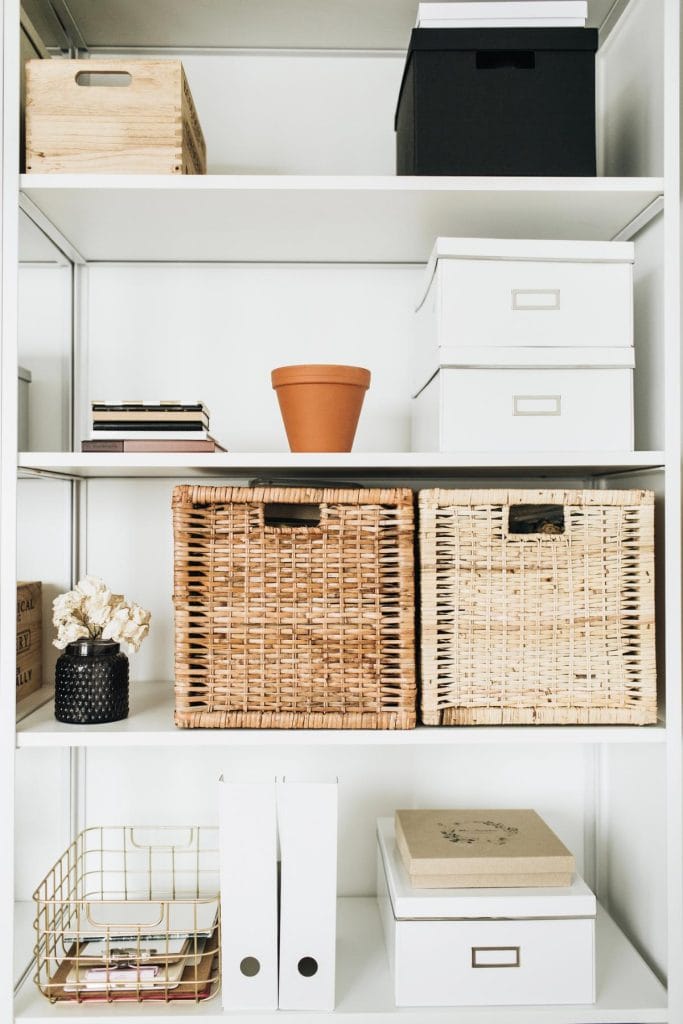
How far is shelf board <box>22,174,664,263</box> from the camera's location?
110 cm

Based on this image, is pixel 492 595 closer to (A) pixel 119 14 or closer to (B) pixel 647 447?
(B) pixel 647 447

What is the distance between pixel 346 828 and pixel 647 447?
86cm

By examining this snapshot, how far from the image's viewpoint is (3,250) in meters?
1.07

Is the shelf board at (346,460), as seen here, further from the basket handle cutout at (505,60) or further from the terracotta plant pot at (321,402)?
the basket handle cutout at (505,60)

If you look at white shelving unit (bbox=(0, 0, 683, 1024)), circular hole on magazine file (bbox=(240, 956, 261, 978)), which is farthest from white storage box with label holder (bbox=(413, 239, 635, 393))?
circular hole on magazine file (bbox=(240, 956, 261, 978))

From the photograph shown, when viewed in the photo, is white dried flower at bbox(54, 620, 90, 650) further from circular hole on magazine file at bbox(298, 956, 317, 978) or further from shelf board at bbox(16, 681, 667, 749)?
circular hole on magazine file at bbox(298, 956, 317, 978)

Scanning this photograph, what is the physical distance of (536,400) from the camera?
3.71 feet

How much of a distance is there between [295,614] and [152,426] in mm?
335

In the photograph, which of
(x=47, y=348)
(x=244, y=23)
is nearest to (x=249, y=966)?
(x=47, y=348)

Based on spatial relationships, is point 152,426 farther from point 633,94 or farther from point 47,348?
point 633,94

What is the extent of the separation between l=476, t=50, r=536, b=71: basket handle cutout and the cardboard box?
1.15 metres

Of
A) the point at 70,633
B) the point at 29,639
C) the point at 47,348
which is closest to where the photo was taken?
the point at 70,633

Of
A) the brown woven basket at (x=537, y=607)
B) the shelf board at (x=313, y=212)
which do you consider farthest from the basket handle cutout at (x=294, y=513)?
the shelf board at (x=313, y=212)

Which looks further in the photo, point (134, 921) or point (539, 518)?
point (134, 921)
